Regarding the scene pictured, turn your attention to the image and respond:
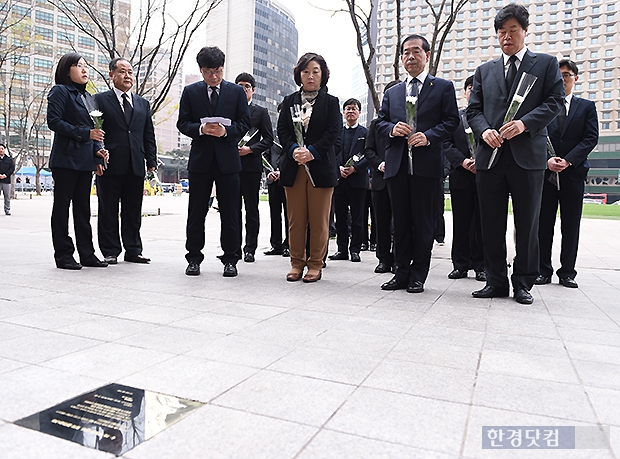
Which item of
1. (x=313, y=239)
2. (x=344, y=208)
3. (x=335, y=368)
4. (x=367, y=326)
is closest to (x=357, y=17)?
(x=344, y=208)

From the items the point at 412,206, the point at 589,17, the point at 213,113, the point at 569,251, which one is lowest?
the point at 569,251

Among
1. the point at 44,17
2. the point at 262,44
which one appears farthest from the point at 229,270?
the point at 262,44

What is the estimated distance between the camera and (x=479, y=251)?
5617mm

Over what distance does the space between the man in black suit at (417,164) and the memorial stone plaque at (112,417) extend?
2.90 m

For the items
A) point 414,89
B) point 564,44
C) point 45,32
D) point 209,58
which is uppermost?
point 564,44

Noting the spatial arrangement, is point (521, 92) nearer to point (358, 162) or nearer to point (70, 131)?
point (358, 162)

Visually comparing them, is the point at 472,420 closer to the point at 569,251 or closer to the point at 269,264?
the point at 569,251

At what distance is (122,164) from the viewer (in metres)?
5.75

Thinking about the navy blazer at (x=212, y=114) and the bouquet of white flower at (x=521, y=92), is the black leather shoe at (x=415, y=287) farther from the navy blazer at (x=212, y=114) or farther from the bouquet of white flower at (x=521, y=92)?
the navy blazer at (x=212, y=114)

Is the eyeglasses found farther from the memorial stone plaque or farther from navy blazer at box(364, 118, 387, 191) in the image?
the memorial stone plaque

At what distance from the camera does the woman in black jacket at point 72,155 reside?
530cm

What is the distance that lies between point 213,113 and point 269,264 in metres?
1.85

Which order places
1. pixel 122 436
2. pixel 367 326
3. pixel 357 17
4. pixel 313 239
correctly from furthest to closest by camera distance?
pixel 357 17 → pixel 313 239 → pixel 367 326 → pixel 122 436

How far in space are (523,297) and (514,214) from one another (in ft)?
2.10
